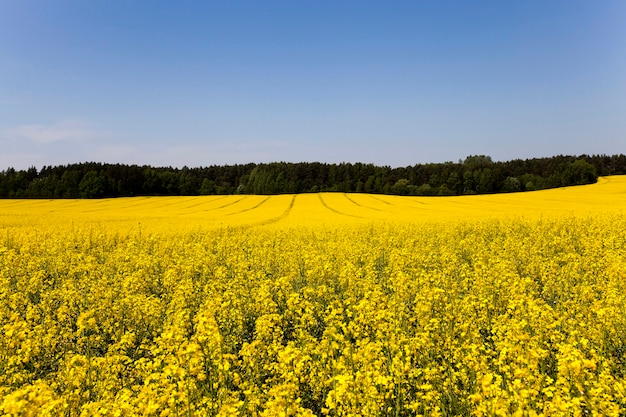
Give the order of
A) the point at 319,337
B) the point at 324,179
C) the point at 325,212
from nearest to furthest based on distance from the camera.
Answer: the point at 319,337 < the point at 325,212 < the point at 324,179

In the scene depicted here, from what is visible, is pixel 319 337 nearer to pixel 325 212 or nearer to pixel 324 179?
pixel 325 212

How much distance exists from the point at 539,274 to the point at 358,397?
9.10 metres

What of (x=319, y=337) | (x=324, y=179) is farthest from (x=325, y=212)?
(x=324, y=179)

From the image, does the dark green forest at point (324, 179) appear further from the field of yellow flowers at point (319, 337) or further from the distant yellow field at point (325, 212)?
the field of yellow flowers at point (319, 337)

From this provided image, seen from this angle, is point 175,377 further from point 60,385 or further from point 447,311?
point 447,311

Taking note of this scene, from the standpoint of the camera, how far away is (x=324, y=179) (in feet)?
295

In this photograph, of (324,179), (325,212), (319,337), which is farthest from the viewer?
(324,179)

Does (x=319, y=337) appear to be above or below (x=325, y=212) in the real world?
below

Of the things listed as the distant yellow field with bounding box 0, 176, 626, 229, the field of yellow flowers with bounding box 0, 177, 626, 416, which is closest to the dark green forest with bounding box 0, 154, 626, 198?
the distant yellow field with bounding box 0, 176, 626, 229

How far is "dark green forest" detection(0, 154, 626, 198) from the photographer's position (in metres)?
68.6

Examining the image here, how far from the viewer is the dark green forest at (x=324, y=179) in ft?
225

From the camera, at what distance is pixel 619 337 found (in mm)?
5676

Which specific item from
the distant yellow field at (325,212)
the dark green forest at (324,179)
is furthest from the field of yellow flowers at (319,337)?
the dark green forest at (324,179)

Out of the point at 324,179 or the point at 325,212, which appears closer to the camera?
the point at 325,212
